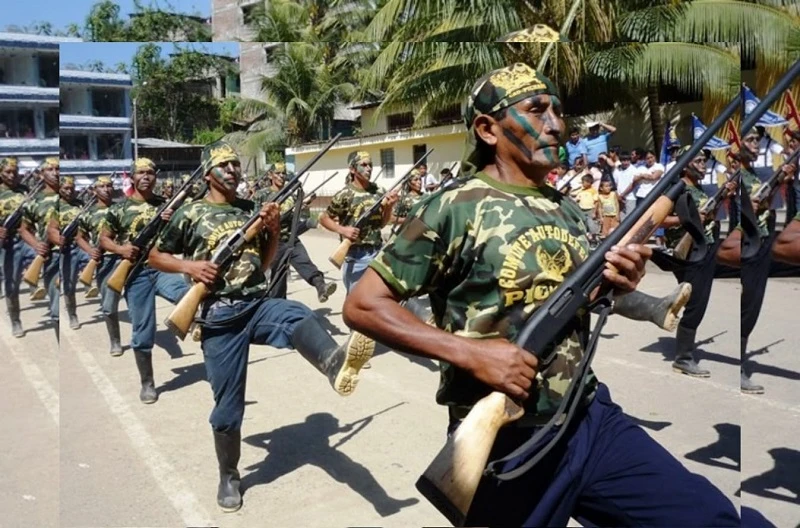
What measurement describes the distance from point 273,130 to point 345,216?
1.58 feet

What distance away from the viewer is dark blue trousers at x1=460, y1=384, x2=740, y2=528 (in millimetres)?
2426

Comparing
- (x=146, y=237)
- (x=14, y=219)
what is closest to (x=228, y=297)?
(x=146, y=237)

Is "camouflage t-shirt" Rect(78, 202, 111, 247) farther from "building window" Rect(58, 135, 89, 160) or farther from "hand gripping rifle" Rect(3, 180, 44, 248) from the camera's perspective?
"hand gripping rifle" Rect(3, 180, 44, 248)

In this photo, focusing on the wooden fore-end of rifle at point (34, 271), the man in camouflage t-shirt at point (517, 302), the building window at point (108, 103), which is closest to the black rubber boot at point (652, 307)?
the man in camouflage t-shirt at point (517, 302)

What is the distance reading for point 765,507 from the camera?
378cm

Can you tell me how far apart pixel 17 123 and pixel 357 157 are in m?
1.73

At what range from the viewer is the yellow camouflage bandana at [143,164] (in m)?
Result: 3.12

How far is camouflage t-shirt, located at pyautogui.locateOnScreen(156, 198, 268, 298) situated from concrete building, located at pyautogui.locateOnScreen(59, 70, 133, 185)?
32 cm

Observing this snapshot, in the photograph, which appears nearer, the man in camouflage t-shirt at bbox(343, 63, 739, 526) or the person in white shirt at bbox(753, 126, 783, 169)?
the man in camouflage t-shirt at bbox(343, 63, 739, 526)

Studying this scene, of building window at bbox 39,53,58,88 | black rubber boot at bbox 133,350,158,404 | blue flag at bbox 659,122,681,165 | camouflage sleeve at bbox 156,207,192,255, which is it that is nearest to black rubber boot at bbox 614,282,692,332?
blue flag at bbox 659,122,681,165

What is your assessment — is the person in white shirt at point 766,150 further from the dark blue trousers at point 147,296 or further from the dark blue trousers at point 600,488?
the dark blue trousers at point 147,296

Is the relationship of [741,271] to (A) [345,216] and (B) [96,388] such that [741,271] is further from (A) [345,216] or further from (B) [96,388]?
(B) [96,388]

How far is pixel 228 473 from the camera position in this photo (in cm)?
300

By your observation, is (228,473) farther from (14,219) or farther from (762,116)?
(762,116)
